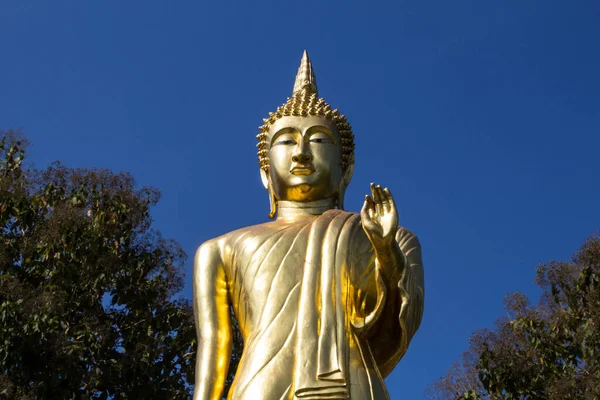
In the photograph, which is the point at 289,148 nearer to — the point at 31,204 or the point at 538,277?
the point at 31,204

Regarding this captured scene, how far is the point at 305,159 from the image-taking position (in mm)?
7105

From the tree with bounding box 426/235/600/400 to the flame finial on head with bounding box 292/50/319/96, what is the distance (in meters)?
9.71

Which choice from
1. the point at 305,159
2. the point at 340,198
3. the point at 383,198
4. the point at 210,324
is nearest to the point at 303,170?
the point at 305,159

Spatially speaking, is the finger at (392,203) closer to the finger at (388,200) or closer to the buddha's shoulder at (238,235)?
the finger at (388,200)

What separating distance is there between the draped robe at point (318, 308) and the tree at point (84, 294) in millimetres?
7921

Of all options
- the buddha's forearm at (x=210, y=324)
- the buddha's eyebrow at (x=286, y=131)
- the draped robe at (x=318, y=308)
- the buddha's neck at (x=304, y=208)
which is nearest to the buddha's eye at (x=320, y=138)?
the buddha's eyebrow at (x=286, y=131)

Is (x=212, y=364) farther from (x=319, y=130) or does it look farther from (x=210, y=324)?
(x=319, y=130)

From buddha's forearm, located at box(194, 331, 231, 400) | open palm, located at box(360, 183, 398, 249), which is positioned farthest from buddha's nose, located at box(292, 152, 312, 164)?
buddha's forearm, located at box(194, 331, 231, 400)

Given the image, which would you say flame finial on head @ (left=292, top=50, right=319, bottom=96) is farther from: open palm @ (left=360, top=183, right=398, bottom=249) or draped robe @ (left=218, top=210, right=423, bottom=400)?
open palm @ (left=360, top=183, right=398, bottom=249)

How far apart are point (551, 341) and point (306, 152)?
11.0 metres

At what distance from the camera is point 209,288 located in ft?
22.3

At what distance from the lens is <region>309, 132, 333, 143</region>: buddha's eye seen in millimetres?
7184

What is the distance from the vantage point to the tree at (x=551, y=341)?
16234 mm

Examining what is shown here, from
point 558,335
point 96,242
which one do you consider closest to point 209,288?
point 96,242
